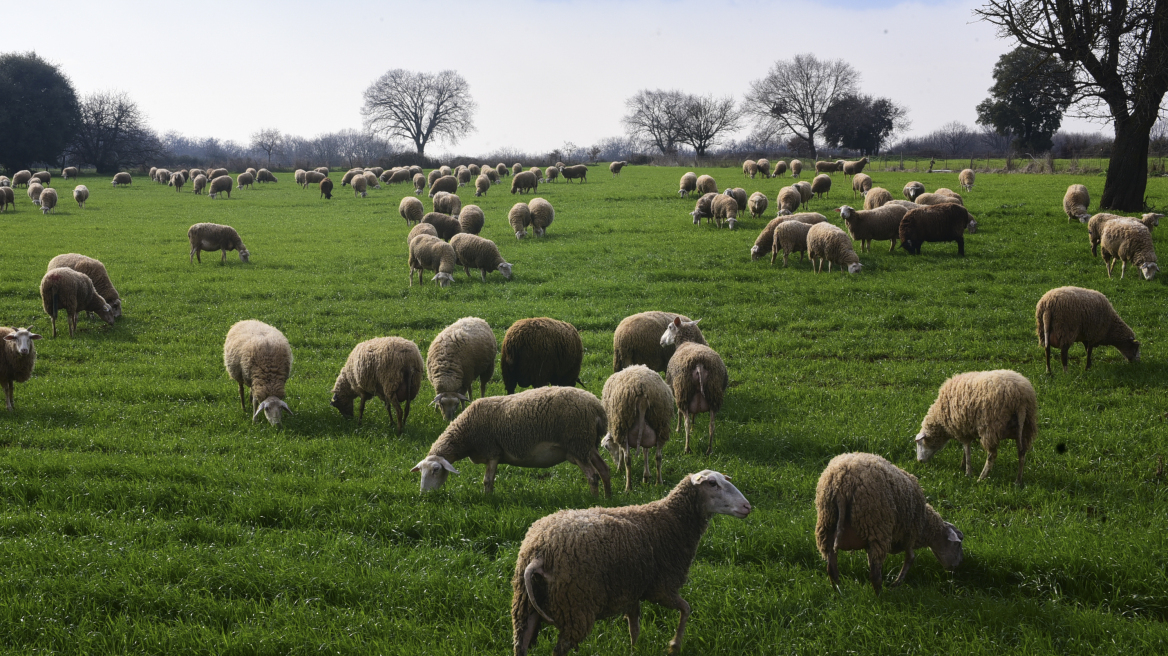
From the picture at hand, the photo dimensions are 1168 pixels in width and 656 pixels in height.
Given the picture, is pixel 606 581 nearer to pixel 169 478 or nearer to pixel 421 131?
pixel 169 478

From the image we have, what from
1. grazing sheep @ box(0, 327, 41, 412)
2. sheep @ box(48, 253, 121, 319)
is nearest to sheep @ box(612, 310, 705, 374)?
grazing sheep @ box(0, 327, 41, 412)

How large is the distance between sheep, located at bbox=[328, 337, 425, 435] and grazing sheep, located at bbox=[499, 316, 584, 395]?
1324mm

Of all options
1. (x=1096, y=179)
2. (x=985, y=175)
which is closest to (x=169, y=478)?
(x=1096, y=179)

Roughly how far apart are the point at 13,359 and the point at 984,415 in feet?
41.0

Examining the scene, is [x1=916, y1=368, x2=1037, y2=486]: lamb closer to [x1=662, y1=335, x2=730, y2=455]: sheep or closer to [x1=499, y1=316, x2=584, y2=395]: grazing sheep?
[x1=662, y1=335, x2=730, y2=455]: sheep

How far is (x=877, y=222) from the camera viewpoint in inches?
814

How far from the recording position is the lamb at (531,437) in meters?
6.73

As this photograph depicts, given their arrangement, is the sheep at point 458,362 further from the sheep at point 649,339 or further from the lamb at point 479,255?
the lamb at point 479,255

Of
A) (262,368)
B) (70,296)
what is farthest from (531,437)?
(70,296)

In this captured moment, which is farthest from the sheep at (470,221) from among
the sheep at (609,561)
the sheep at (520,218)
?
the sheep at (609,561)

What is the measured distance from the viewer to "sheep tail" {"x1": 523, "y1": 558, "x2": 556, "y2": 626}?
4.03 m

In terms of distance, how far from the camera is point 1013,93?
5762 centimetres

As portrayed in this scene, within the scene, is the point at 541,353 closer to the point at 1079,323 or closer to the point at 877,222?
the point at 1079,323

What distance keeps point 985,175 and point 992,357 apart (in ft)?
133
